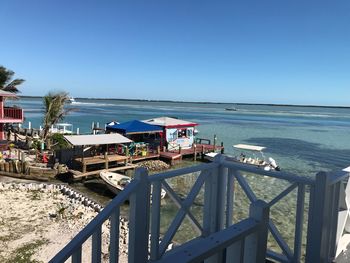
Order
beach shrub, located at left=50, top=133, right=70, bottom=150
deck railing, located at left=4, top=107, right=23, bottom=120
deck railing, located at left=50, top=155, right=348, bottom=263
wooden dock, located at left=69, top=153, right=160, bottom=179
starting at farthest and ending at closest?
1. beach shrub, located at left=50, top=133, right=70, bottom=150
2. deck railing, located at left=4, top=107, right=23, bottom=120
3. wooden dock, located at left=69, top=153, right=160, bottom=179
4. deck railing, located at left=50, top=155, right=348, bottom=263

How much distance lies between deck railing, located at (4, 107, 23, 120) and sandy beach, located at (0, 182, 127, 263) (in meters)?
9.17

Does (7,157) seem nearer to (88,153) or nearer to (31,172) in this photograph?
(31,172)

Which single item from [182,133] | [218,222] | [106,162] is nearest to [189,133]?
[182,133]

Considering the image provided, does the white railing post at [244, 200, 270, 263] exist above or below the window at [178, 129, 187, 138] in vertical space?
above

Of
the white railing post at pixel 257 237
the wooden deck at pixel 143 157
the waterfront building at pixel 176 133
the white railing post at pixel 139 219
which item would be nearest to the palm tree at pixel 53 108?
the waterfront building at pixel 176 133

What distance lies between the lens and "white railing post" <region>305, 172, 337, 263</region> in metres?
3.75

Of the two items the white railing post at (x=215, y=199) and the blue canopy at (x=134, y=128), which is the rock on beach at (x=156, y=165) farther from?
the white railing post at (x=215, y=199)

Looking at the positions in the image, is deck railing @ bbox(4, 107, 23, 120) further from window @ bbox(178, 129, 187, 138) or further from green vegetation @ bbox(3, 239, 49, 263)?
green vegetation @ bbox(3, 239, 49, 263)

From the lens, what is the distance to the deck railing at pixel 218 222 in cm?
175

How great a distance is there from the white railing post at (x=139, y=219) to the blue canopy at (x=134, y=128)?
21249mm

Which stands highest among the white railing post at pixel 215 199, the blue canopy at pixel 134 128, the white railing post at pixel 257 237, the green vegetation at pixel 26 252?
the white railing post at pixel 257 237

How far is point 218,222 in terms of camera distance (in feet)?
16.1

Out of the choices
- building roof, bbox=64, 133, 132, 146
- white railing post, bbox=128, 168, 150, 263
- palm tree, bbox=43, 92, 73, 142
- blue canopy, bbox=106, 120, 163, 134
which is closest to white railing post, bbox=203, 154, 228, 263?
white railing post, bbox=128, 168, 150, 263

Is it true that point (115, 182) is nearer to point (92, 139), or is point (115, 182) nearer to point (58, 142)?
point (92, 139)
